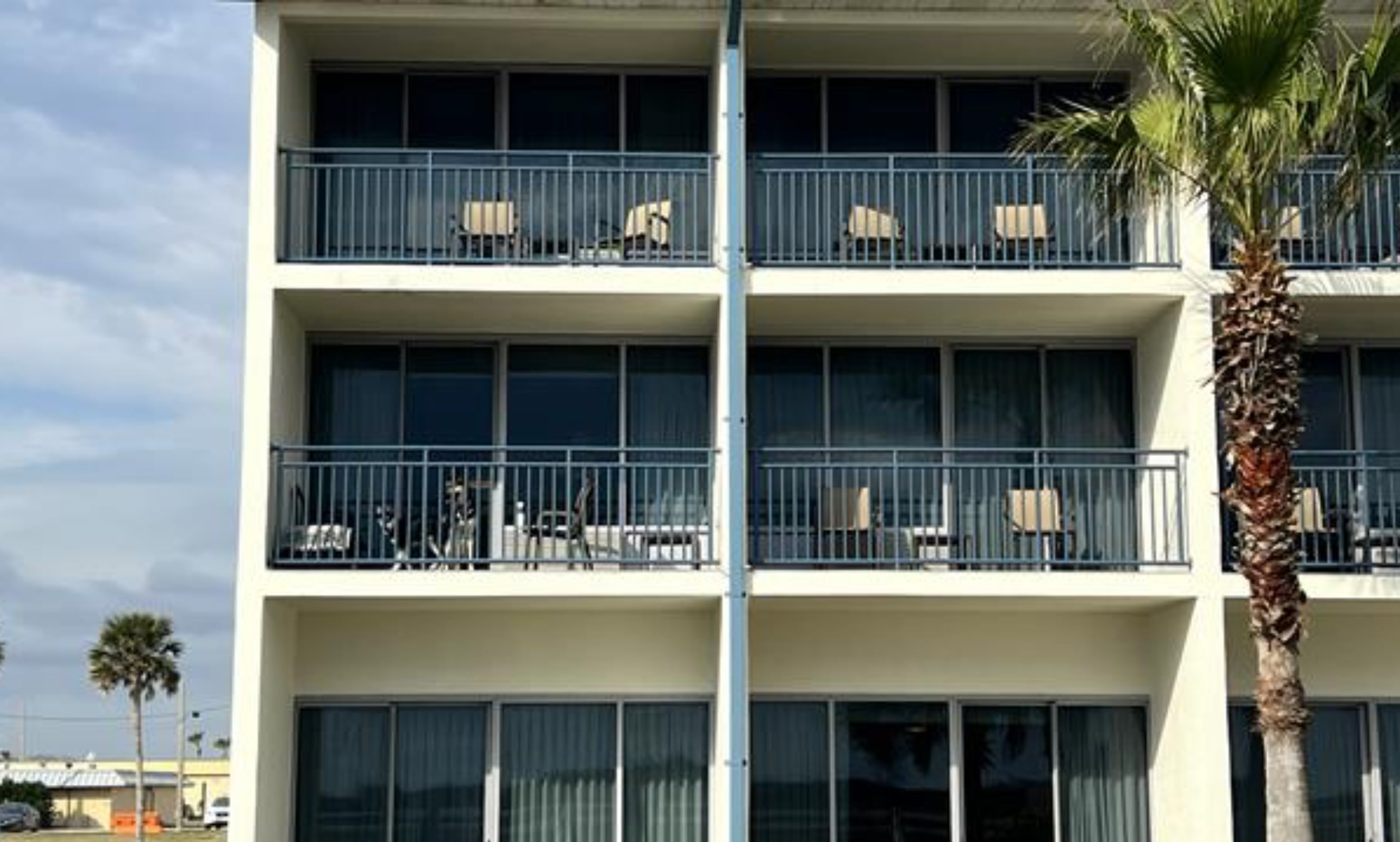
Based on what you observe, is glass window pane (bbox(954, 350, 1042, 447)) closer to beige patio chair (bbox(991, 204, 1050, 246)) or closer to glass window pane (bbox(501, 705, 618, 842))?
beige patio chair (bbox(991, 204, 1050, 246))

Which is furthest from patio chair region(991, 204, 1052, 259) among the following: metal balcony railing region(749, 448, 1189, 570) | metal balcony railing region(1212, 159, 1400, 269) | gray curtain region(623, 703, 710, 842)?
gray curtain region(623, 703, 710, 842)

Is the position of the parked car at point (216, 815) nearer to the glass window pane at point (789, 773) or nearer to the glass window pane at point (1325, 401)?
the glass window pane at point (789, 773)

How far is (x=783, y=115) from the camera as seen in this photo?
20.1 meters

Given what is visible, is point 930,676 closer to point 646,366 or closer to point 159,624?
point 646,366

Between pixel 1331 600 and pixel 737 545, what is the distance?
5248mm

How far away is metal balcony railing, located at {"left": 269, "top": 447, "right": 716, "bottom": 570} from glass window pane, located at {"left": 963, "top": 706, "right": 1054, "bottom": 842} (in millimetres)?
3131

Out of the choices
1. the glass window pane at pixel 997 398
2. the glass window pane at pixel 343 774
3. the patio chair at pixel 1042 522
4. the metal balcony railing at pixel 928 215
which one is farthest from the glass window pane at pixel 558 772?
the metal balcony railing at pixel 928 215

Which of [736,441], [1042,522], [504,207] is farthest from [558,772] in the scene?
[504,207]

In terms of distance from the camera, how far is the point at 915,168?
19672 millimetres

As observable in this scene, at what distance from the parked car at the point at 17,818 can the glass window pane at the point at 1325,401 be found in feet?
217

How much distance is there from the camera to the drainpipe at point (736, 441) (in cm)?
1736

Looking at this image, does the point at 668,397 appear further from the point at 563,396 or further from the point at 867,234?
the point at 867,234

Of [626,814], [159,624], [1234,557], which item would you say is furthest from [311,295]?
[159,624]

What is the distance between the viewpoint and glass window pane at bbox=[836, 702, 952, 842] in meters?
18.7
